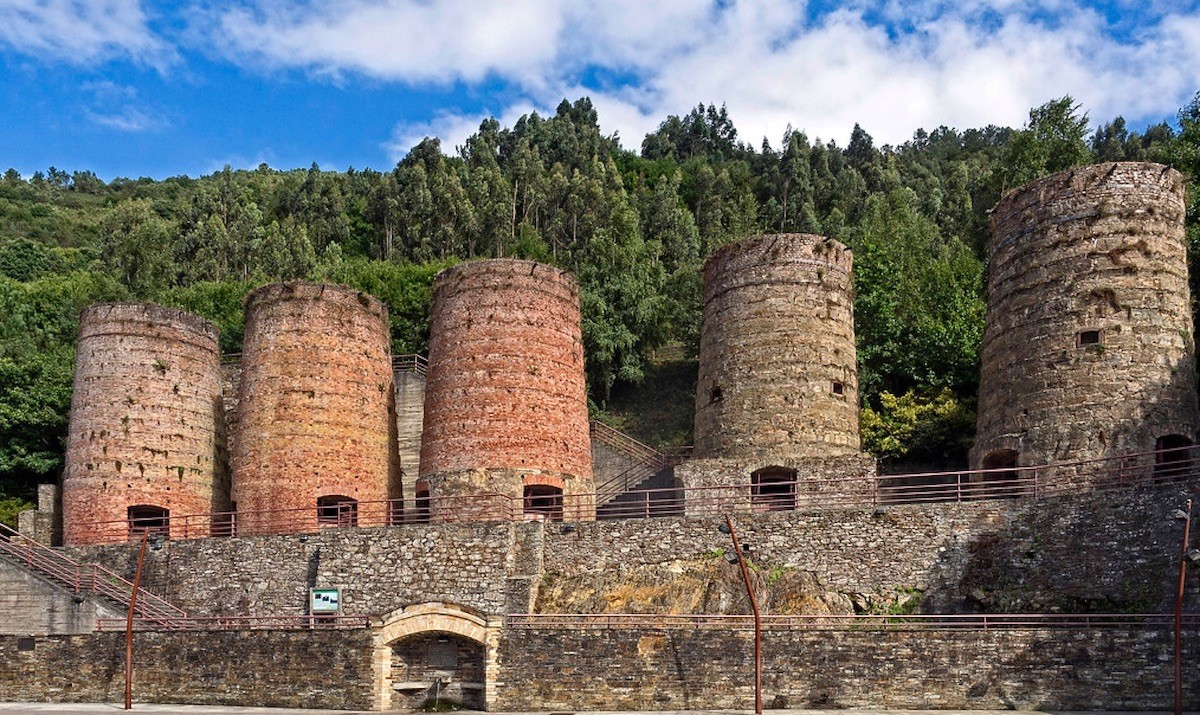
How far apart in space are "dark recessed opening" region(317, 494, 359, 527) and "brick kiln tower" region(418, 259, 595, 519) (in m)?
1.83

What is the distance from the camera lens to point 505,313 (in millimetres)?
29750

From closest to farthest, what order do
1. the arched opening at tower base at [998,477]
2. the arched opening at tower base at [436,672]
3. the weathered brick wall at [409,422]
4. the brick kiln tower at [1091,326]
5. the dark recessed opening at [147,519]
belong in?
the arched opening at tower base at [436,672] → the brick kiln tower at [1091,326] → the arched opening at tower base at [998,477] → the dark recessed opening at [147,519] → the weathered brick wall at [409,422]

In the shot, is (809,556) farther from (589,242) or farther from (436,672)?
(589,242)

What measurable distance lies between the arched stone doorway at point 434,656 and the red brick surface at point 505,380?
692 cm

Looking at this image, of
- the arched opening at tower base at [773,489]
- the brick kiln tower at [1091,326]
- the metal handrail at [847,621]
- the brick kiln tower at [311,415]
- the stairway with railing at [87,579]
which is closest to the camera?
the metal handrail at [847,621]

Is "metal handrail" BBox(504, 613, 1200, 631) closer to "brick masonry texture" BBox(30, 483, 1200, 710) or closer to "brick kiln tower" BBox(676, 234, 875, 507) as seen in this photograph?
"brick masonry texture" BBox(30, 483, 1200, 710)

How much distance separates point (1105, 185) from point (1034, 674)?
39.5 feet

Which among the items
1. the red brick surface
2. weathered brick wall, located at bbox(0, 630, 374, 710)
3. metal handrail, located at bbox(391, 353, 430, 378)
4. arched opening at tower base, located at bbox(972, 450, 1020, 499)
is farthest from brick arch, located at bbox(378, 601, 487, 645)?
metal handrail, located at bbox(391, 353, 430, 378)

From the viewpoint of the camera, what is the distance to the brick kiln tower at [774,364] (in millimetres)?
27812

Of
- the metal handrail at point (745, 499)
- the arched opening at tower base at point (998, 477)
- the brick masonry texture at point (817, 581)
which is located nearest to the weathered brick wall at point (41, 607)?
the brick masonry texture at point (817, 581)

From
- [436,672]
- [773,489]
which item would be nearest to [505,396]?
[773,489]

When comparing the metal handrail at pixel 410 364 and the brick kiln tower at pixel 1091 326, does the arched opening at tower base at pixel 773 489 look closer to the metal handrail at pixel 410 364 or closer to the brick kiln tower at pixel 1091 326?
the brick kiln tower at pixel 1091 326

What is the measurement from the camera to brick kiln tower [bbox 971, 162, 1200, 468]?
80.7 ft

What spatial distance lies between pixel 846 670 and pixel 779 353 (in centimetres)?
1039
